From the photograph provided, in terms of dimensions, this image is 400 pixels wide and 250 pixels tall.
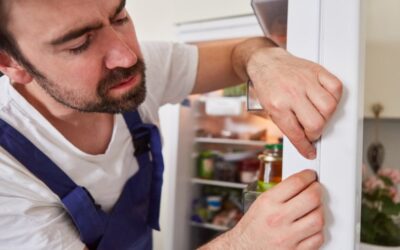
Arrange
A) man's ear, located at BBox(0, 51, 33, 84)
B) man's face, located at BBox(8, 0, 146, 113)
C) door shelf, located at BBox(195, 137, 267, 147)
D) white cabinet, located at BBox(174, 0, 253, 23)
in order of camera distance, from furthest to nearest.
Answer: door shelf, located at BBox(195, 137, 267, 147) → white cabinet, located at BBox(174, 0, 253, 23) → man's ear, located at BBox(0, 51, 33, 84) → man's face, located at BBox(8, 0, 146, 113)

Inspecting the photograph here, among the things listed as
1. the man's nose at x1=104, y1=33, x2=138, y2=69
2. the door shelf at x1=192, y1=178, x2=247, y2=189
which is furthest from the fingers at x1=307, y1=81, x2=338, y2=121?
the door shelf at x1=192, y1=178, x2=247, y2=189

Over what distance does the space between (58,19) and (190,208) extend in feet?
5.67

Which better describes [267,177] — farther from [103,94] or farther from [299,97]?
[103,94]

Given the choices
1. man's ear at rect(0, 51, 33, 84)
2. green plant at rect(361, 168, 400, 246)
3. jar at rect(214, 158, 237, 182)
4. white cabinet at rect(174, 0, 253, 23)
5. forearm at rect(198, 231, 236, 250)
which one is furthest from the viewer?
jar at rect(214, 158, 237, 182)

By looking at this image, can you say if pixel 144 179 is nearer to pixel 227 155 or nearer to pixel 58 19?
pixel 58 19

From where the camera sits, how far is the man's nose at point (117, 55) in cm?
57

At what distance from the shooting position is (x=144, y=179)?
823mm

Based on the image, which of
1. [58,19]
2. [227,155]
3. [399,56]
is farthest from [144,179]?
[227,155]

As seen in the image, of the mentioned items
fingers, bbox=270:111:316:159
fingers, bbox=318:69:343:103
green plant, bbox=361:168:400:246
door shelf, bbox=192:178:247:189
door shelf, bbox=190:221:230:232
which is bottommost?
door shelf, bbox=190:221:230:232


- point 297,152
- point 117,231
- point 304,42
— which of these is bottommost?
point 117,231

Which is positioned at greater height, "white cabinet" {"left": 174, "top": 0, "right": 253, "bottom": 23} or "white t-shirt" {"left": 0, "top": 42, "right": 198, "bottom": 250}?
"white cabinet" {"left": 174, "top": 0, "right": 253, "bottom": 23}

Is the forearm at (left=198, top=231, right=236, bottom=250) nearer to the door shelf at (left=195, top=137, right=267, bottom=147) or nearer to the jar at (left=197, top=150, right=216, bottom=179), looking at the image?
the door shelf at (left=195, top=137, right=267, bottom=147)

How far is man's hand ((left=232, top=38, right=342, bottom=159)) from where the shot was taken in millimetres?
309

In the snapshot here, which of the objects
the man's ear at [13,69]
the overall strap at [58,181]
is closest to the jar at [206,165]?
the overall strap at [58,181]
